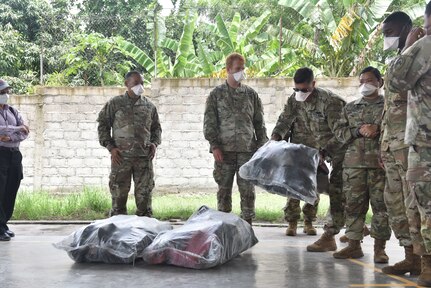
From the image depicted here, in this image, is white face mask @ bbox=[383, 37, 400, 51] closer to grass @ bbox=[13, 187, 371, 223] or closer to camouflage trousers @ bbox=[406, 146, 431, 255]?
camouflage trousers @ bbox=[406, 146, 431, 255]

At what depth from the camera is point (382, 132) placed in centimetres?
505

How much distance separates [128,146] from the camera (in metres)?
7.22

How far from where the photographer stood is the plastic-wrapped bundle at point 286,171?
18.8ft

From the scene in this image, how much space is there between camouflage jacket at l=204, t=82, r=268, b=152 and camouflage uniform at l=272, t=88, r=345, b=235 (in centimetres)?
71

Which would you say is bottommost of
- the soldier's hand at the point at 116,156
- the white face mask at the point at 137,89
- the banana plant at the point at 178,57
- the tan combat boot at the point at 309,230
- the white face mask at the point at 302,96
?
the tan combat boot at the point at 309,230

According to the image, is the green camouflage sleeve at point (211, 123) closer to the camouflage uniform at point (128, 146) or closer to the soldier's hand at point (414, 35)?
the camouflage uniform at point (128, 146)

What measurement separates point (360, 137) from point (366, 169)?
0.28 meters

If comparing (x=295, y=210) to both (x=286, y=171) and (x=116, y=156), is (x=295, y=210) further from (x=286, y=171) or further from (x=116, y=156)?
(x=116, y=156)

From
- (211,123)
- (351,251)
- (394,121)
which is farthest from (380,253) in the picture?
(211,123)

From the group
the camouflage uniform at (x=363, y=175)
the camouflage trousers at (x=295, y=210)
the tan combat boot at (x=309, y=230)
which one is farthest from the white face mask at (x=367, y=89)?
the tan combat boot at (x=309, y=230)

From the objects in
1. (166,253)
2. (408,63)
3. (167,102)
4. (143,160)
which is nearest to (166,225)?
(166,253)

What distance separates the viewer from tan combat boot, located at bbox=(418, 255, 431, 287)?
4.36m

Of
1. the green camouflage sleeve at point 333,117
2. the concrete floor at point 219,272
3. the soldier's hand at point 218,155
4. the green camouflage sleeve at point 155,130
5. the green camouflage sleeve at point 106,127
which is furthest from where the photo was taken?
the green camouflage sleeve at point 155,130

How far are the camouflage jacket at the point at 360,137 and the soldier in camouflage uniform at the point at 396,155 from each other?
44 cm
